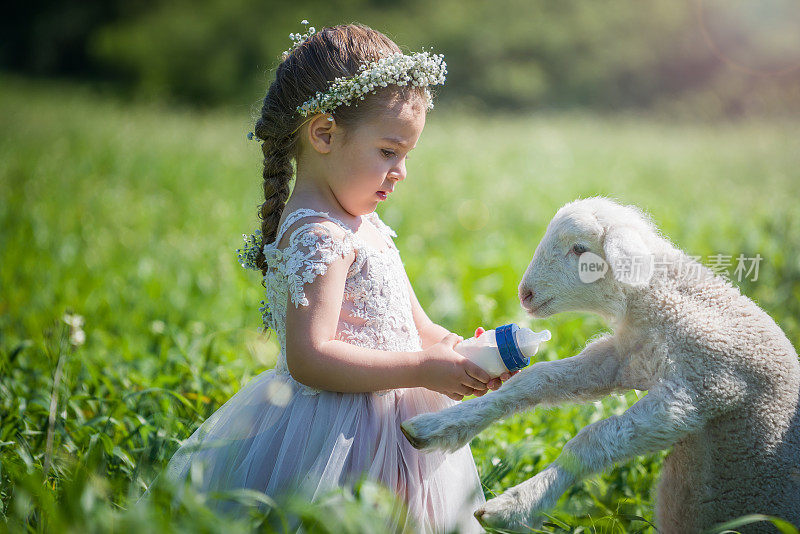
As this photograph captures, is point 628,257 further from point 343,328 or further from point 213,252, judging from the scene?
point 213,252

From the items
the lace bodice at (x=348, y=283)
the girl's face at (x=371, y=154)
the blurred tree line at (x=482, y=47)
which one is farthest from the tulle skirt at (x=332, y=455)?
the blurred tree line at (x=482, y=47)

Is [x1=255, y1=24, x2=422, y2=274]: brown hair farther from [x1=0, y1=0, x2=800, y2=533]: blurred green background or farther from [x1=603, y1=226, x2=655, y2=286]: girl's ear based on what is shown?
[x1=603, y1=226, x2=655, y2=286]: girl's ear

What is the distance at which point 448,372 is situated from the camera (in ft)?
6.78

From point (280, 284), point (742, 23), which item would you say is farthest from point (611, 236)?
point (742, 23)

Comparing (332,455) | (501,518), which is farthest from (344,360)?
(501,518)

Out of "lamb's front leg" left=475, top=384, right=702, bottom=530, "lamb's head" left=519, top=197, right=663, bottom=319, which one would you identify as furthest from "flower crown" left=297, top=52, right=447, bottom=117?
"lamb's front leg" left=475, top=384, right=702, bottom=530

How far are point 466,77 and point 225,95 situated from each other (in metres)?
9.16

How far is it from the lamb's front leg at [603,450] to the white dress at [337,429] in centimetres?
19

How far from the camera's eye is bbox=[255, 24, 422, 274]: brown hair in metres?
2.26

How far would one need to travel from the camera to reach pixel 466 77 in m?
26.9

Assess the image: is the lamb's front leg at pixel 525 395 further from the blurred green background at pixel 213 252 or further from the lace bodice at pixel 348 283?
the lace bodice at pixel 348 283

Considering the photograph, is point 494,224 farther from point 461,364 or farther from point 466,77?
point 466,77

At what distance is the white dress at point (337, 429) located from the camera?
6.89 ft

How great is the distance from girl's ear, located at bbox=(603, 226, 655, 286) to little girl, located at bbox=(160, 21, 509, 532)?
1.67 ft
